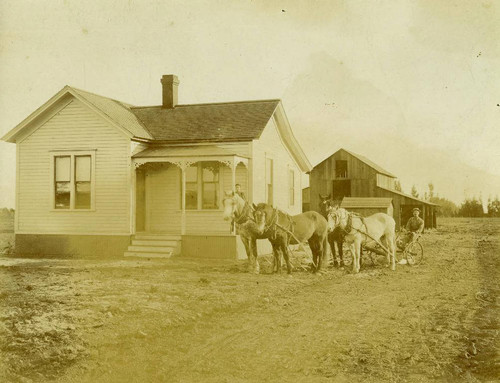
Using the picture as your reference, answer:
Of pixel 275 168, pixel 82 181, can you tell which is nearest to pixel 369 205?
pixel 275 168

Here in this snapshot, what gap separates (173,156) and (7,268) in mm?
6910

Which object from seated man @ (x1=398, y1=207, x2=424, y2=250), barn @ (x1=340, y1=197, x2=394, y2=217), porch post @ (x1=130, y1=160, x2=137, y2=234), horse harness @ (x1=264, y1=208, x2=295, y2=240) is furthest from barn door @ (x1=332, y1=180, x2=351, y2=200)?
horse harness @ (x1=264, y1=208, x2=295, y2=240)

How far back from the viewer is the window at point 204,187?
68.8ft

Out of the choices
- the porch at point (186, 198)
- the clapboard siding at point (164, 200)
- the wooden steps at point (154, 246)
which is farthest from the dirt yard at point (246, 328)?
the clapboard siding at point (164, 200)

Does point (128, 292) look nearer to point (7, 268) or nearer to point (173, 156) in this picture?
point (7, 268)

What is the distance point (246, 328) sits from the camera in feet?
27.5

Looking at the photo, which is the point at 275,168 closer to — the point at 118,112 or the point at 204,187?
the point at 204,187

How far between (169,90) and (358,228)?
42.0 feet

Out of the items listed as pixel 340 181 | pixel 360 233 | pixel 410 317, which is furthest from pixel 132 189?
pixel 340 181

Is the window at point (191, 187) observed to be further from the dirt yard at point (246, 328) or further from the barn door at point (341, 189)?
the barn door at point (341, 189)

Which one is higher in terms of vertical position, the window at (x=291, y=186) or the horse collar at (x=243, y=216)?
the window at (x=291, y=186)

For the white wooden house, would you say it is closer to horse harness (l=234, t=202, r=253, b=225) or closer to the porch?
the porch

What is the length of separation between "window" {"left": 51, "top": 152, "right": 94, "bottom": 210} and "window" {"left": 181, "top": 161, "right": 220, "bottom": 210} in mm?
3887

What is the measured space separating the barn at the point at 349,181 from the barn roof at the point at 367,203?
2870 mm
